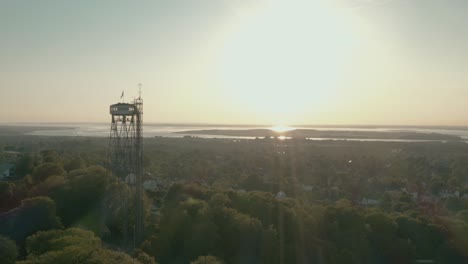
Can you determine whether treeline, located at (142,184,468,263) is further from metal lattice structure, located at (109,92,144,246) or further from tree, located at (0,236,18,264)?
tree, located at (0,236,18,264)

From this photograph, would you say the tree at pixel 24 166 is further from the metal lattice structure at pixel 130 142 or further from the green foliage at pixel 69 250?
the green foliage at pixel 69 250

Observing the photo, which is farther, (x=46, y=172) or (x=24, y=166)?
(x=24, y=166)

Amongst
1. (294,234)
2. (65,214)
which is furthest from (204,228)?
(65,214)

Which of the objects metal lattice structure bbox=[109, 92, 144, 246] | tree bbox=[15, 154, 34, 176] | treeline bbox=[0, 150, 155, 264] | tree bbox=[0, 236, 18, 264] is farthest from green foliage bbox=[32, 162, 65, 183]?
tree bbox=[0, 236, 18, 264]

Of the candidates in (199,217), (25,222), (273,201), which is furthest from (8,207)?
(273,201)

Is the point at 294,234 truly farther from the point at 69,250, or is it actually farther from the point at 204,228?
the point at 69,250

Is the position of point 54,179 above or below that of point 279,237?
above

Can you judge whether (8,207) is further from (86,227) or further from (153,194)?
(153,194)

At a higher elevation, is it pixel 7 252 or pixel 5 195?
pixel 5 195
